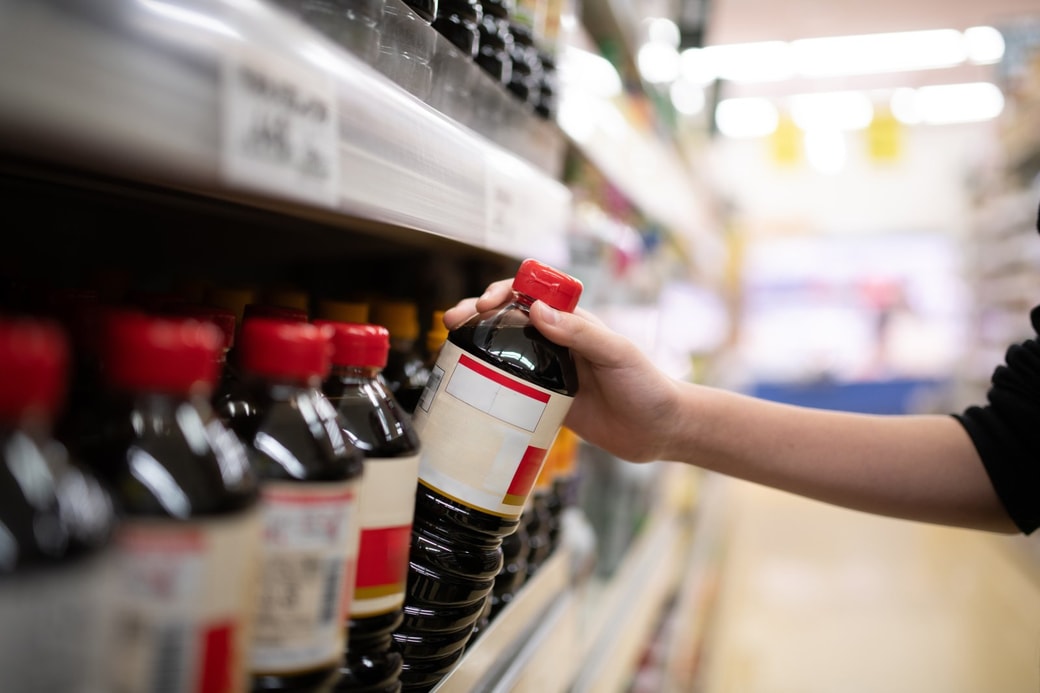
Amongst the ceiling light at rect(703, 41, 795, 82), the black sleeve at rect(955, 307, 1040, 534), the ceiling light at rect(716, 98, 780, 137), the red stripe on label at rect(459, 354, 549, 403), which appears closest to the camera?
the red stripe on label at rect(459, 354, 549, 403)

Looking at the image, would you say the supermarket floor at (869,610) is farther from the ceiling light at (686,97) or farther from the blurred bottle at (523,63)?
the ceiling light at (686,97)

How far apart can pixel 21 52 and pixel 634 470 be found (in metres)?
2.83

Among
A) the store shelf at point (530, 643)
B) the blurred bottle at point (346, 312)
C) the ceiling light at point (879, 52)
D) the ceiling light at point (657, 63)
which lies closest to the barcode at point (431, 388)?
the blurred bottle at point (346, 312)

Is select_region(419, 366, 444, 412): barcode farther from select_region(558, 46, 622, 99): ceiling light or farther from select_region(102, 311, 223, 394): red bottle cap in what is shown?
select_region(558, 46, 622, 99): ceiling light

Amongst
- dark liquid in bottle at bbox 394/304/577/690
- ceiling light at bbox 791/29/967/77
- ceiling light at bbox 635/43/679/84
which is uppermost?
ceiling light at bbox 791/29/967/77

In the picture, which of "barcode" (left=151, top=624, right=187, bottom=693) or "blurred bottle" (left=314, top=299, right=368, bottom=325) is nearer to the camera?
"barcode" (left=151, top=624, right=187, bottom=693)

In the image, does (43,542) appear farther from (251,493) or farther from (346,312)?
(346,312)

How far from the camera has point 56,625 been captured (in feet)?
1.24

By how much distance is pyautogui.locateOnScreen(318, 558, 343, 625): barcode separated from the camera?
1.87 ft

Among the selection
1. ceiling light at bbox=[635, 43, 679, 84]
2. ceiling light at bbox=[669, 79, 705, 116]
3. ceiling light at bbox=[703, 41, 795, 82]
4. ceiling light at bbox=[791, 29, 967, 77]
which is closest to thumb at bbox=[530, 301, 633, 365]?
ceiling light at bbox=[635, 43, 679, 84]

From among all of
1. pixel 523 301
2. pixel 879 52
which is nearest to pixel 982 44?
pixel 879 52

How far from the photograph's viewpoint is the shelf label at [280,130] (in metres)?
0.47

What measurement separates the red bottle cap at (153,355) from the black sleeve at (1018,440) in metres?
1.33

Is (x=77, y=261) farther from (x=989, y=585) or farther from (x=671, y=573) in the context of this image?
(x=989, y=585)
